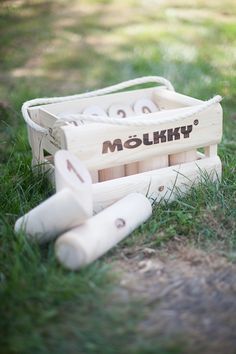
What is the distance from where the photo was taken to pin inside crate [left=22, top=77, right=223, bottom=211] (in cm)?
190

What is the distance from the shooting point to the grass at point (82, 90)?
1.37 meters

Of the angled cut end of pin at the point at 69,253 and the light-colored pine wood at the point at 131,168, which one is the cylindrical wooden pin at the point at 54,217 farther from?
the light-colored pine wood at the point at 131,168

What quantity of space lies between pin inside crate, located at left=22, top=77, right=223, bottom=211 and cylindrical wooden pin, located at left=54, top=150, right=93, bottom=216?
121mm

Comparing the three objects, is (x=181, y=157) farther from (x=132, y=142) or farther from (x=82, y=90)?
(x=82, y=90)

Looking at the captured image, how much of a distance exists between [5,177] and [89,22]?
3306 millimetres

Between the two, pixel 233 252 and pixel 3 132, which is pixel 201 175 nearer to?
pixel 233 252

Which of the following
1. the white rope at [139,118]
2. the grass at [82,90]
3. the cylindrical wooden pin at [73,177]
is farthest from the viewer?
the white rope at [139,118]

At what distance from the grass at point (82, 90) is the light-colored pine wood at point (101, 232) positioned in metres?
0.04

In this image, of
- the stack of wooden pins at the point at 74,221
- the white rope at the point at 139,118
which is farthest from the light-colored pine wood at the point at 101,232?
the white rope at the point at 139,118

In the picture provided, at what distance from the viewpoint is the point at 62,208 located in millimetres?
1608

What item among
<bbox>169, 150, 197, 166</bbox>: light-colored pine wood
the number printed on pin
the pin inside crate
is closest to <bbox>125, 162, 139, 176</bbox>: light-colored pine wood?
the pin inside crate

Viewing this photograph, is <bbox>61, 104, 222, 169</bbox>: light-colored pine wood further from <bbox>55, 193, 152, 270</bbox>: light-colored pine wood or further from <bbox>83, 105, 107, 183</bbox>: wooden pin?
<bbox>83, 105, 107, 183</bbox>: wooden pin

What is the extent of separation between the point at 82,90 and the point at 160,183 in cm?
180

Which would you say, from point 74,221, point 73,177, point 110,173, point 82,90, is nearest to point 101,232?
point 74,221
